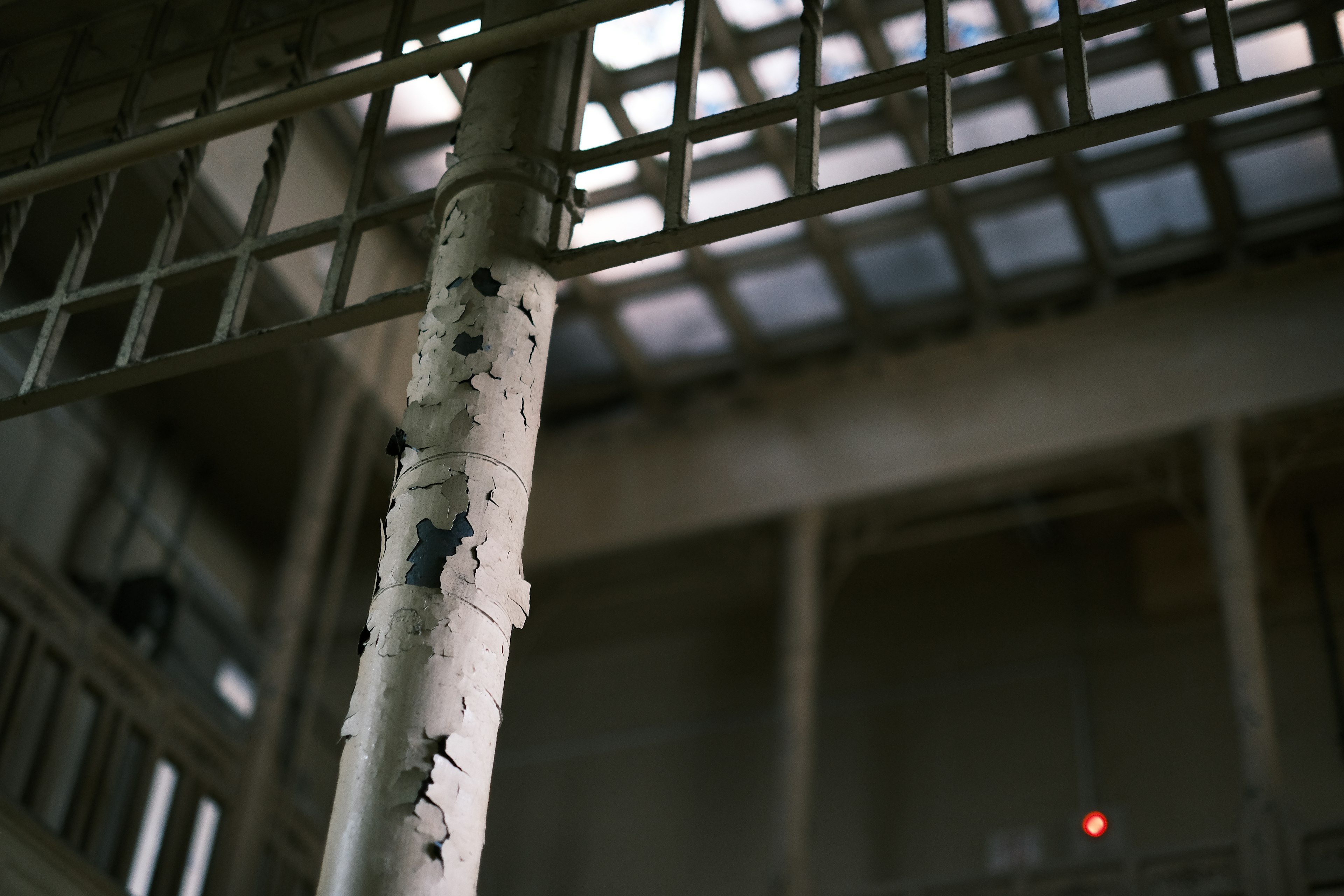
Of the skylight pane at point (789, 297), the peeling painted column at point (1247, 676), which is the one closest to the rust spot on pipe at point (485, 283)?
the peeling painted column at point (1247, 676)

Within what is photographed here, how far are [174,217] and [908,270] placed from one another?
1196cm

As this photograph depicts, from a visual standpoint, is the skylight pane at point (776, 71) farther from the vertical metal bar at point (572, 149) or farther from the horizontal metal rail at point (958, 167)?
the horizontal metal rail at point (958, 167)

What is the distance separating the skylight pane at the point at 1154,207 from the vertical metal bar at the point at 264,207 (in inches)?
449

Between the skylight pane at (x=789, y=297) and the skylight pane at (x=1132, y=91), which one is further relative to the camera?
the skylight pane at (x=789, y=297)

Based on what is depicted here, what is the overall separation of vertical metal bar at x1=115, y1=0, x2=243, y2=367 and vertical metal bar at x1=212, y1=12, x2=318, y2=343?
0.24 meters

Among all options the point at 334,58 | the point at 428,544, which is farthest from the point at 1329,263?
the point at 428,544

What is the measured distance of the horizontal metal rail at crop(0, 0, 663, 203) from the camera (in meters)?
5.03

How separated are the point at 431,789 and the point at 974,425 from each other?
13.2 metres

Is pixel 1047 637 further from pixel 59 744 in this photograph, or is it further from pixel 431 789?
pixel 431 789

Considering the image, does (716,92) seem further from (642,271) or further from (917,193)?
(642,271)

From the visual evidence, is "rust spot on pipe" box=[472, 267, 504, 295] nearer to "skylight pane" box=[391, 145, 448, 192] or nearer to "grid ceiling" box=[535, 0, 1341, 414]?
"grid ceiling" box=[535, 0, 1341, 414]

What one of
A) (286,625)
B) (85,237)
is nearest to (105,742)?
(286,625)

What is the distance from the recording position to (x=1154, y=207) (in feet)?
52.4

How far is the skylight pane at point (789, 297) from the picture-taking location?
16.9m
